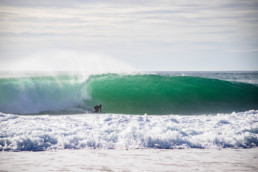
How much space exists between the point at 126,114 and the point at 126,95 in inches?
82.3

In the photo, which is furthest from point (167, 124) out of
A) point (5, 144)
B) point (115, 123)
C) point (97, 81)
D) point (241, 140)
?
point (97, 81)

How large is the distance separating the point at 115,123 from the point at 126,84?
21.4ft

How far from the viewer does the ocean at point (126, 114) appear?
674cm

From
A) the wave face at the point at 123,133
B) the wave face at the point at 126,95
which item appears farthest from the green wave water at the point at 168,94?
the wave face at the point at 123,133

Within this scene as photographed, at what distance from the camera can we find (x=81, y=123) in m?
7.95

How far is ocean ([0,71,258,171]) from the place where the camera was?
674 centimetres

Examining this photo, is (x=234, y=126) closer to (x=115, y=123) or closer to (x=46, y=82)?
(x=115, y=123)

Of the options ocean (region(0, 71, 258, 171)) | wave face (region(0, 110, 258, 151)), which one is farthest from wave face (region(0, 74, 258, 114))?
wave face (region(0, 110, 258, 151))

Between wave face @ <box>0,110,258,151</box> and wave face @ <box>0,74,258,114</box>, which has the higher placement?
wave face @ <box>0,74,258,114</box>

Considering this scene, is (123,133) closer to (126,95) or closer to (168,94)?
(126,95)

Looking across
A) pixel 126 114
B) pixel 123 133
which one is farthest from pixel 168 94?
pixel 123 133

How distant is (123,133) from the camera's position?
714 centimetres

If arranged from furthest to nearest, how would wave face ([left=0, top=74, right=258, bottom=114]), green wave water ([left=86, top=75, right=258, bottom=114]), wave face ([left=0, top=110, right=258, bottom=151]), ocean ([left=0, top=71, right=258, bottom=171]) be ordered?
1. green wave water ([left=86, top=75, right=258, bottom=114])
2. wave face ([left=0, top=74, right=258, bottom=114])
3. ocean ([left=0, top=71, right=258, bottom=171])
4. wave face ([left=0, top=110, right=258, bottom=151])

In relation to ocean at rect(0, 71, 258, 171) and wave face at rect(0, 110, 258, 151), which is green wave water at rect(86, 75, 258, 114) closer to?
ocean at rect(0, 71, 258, 171)
